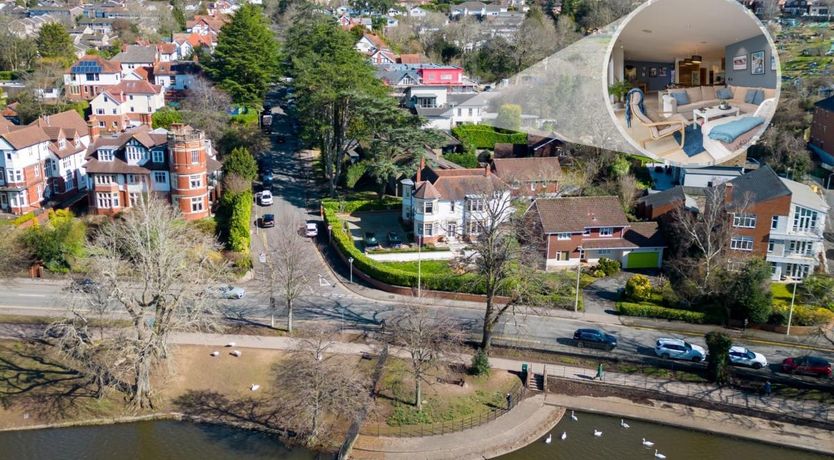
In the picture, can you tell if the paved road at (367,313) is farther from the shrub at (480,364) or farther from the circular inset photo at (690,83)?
the circular inset photo at (690,83)

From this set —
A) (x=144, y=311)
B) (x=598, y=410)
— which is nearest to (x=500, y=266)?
(x=598, y=410)

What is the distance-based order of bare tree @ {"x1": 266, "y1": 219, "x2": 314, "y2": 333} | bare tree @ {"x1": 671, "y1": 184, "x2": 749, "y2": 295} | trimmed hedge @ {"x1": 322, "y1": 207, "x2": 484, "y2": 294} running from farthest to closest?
trimmed hedge @ {"x1": 322, "y1": 207, "x2": 484, "y2": 294} < bare tree @ {"x1": 671, "y1": 184, "x2": 749, "y2": 295} < bare tree @ {"x1": 266, "y1": 219, "x2": 314, "y2": 333}

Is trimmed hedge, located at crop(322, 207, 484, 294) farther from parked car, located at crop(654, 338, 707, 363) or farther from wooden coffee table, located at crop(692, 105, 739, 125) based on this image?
wooden coffee table, located at crop(692, 105, 739, 125)

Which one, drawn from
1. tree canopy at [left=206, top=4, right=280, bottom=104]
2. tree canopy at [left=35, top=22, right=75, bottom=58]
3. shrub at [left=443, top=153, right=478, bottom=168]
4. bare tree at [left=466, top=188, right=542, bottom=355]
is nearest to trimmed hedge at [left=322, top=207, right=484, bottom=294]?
bare tree at [left=466, top=188, right=542, bottom=355]

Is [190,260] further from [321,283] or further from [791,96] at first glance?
[791,96]

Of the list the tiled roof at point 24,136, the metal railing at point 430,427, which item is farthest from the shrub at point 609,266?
the tiled roof at point 24,136

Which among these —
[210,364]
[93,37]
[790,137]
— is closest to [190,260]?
[210,364]
